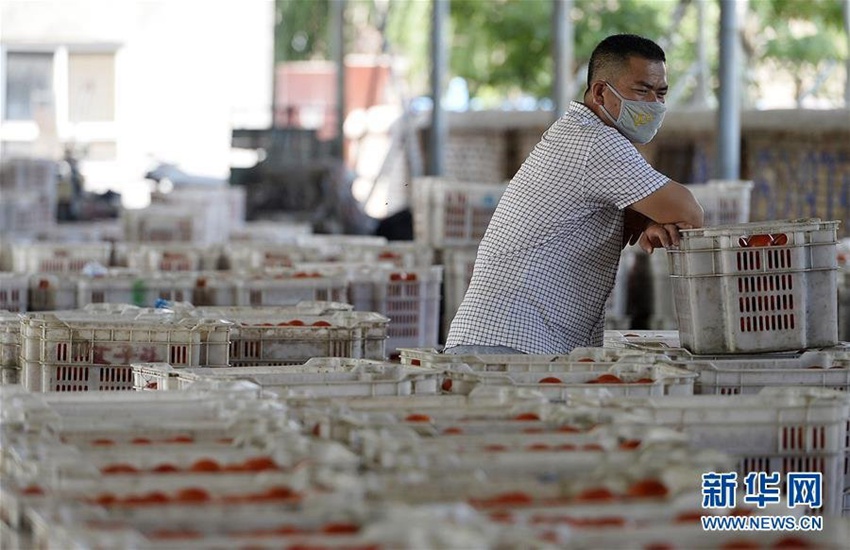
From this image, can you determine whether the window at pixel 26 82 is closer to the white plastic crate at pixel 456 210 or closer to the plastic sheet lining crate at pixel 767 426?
the white plastic crate at pixel 456 210

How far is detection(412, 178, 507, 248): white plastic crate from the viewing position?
9.38 meters

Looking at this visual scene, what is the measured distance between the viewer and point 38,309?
24.0 ft

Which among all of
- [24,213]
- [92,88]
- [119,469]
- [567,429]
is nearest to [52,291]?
[567,429]

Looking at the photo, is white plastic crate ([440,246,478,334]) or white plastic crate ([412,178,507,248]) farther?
white plastic crate ([412,178,507,248])

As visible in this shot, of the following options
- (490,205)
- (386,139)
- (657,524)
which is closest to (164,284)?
(490,205)

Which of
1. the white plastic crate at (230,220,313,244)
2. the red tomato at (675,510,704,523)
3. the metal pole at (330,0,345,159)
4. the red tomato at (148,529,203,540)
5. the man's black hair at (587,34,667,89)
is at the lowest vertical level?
the red tomato at (148,529,203,540)

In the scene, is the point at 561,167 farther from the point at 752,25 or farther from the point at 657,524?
the point at 752,25

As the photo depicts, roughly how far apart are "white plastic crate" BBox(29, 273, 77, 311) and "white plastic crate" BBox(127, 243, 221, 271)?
59.7 inches

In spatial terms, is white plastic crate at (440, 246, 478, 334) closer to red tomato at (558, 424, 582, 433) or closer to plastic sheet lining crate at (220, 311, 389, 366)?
plastic sheet lining crate at (220, 311, 389, 366)

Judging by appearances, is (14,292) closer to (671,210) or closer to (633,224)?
(633,224)

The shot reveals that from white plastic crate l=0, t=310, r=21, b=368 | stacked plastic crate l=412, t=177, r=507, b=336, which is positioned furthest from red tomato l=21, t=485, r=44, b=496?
stacked plastic crate l=412, t=177, r=507, b=336

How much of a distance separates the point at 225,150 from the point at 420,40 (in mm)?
4937

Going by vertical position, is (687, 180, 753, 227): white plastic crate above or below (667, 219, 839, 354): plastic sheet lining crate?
above

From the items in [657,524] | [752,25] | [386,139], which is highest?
[752,25]
